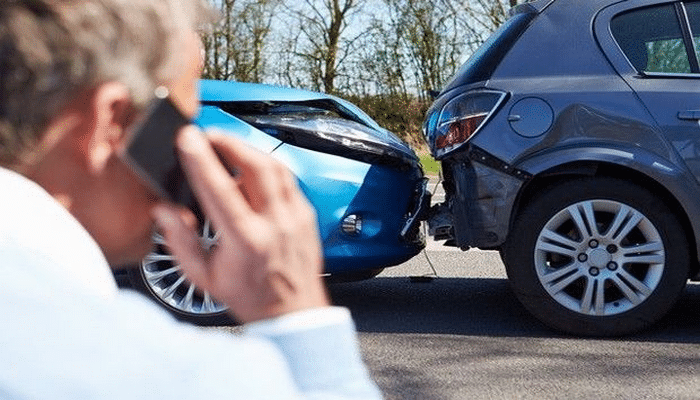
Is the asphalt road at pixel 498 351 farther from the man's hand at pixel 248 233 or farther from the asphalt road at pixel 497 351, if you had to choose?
the man's hand at pixel 248 233

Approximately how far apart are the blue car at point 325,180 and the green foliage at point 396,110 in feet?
54.4

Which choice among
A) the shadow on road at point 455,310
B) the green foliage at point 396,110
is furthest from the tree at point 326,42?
the shadow on road at point 455,310

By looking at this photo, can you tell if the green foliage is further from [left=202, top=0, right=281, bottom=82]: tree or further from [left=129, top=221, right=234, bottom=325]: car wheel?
[left=129, top=221, right=234, bottom=325]: car wheel

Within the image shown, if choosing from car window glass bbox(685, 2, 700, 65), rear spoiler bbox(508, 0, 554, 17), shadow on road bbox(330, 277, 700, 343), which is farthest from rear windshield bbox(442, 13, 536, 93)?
shadow on road bbox(330, 277, 700, 343)

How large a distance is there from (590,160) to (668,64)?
22.3 inches

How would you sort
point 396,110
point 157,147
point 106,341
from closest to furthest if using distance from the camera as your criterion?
1. point 106,341
2. point 157,147
3. point 396,110

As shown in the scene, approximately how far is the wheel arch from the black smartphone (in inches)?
159

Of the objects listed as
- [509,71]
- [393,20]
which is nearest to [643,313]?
[509,71]

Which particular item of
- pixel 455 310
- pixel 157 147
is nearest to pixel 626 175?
pixel 455 310

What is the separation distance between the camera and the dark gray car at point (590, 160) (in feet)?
15.4

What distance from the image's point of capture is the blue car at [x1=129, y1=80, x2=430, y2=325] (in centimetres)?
496

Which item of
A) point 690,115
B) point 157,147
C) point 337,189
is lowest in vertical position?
point 337,189

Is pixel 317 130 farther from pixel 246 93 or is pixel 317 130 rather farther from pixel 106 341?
pixel 106 341

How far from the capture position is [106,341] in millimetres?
666
